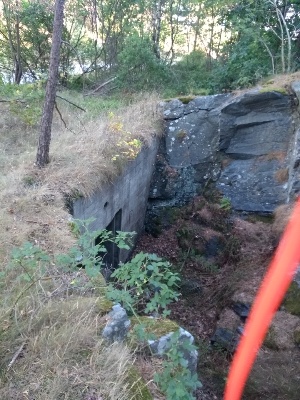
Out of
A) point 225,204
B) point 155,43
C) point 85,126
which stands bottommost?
point 225,204

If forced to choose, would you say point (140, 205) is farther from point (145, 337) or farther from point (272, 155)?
point (145, 337)

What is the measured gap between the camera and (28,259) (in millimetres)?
3398

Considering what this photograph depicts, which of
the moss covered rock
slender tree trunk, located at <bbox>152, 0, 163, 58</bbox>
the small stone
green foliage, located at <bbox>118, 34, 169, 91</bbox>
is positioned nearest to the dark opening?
the small stone

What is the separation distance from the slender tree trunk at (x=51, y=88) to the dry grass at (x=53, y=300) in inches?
9.8

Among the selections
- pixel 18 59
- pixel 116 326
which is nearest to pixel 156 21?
pixel 18 59

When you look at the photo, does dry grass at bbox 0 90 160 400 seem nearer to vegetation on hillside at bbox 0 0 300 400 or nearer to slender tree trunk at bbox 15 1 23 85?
vegetation on hillside at bbox 0 0 300 400

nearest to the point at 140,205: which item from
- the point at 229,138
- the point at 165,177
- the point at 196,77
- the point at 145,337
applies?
the point at 165,177

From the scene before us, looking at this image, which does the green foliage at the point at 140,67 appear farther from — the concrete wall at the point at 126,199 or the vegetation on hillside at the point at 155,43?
the concrete wall at the point at 126,199

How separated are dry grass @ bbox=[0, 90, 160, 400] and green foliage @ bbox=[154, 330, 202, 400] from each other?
0.25 m

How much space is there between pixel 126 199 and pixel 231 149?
3.56 m

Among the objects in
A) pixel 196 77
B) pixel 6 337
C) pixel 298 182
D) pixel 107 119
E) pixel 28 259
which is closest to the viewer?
pixel 6 337

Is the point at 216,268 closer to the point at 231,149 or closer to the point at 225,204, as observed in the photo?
the point at 225,204

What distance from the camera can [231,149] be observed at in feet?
34.2

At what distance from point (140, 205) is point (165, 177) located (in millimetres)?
1315
